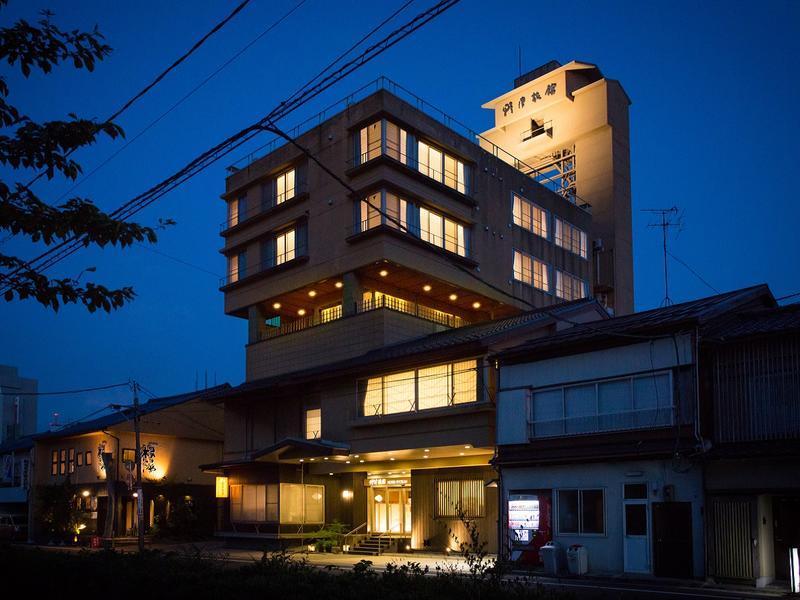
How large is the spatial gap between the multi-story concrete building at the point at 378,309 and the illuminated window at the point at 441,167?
0.36ft

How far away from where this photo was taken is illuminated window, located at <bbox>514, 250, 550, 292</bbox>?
2120 inches

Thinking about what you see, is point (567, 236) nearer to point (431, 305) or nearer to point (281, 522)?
point (431, 305)

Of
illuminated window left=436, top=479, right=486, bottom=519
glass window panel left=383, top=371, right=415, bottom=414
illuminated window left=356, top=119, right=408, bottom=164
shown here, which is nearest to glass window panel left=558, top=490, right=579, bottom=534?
illuminated window left=436, top=479, right=486, bottom=519

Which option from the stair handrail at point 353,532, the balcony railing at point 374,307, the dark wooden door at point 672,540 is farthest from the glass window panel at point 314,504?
the dark wooden door at point 672,540

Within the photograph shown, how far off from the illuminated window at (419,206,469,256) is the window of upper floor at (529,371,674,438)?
18071 mm

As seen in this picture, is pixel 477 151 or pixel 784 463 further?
pixel 477 151

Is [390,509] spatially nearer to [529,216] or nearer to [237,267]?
[237,267]

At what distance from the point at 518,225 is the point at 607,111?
16.5 m

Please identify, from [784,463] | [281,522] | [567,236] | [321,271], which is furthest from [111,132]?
[567,236]

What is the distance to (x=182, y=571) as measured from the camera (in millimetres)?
13898

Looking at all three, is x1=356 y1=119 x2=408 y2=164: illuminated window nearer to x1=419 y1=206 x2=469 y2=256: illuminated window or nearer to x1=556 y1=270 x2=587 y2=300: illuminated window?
x1=419 y1=206 x2=469 y2=256: illuminated window

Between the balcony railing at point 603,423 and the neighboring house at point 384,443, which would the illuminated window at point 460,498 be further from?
the balcony railing at point 603,423

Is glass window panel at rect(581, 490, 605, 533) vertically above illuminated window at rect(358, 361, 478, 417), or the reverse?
illuminated window at rect(358, 361, 478, 417)

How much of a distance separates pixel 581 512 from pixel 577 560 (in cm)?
185
